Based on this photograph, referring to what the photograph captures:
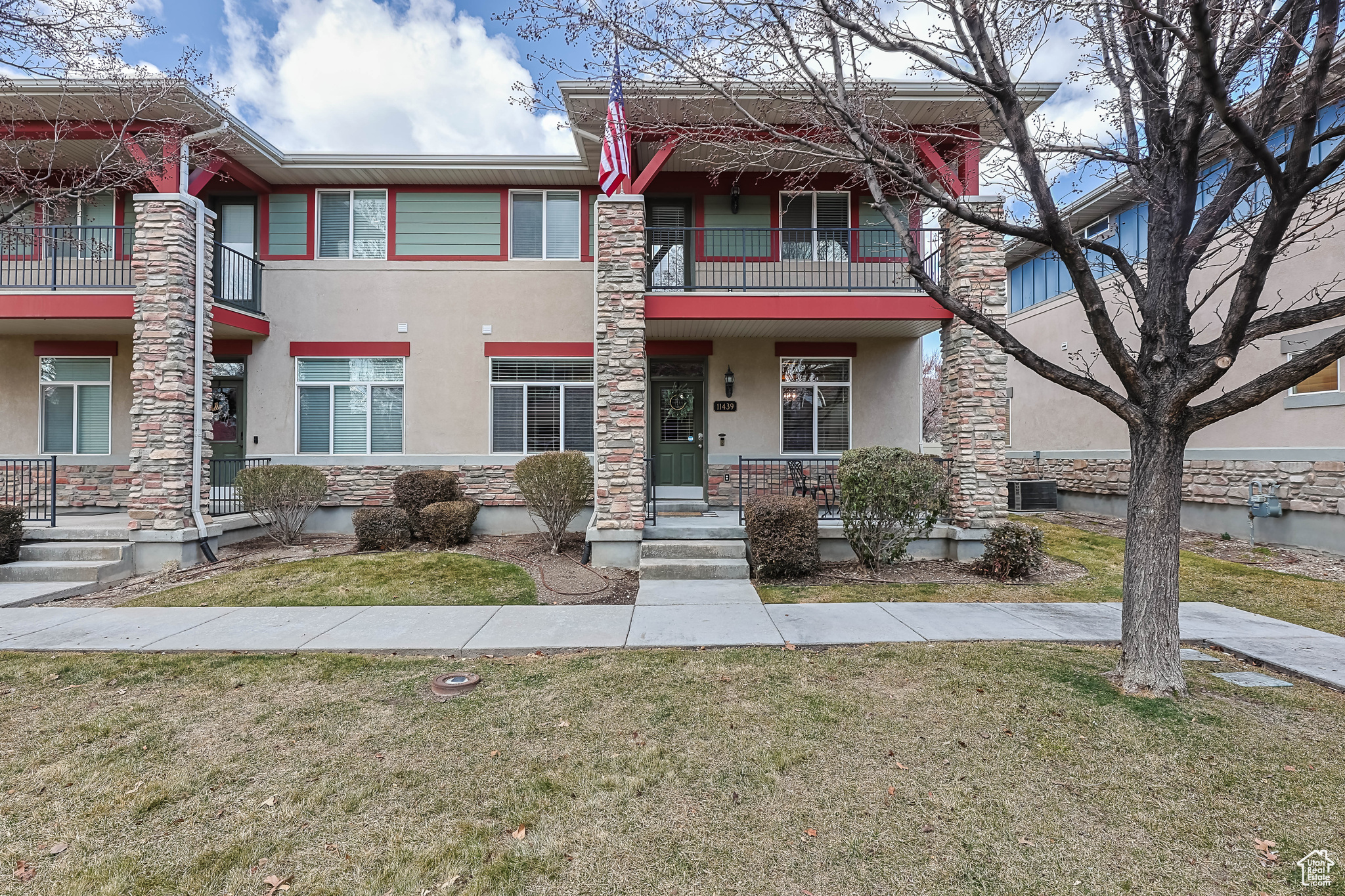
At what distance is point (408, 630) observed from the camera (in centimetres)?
548

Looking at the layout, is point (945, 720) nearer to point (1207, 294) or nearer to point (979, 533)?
point (1207, 294)

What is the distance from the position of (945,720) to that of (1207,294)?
3.71 meters

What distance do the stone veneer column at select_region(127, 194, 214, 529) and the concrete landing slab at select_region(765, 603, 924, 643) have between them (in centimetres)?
886

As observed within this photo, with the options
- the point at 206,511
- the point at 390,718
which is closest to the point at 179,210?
the point at 206,511

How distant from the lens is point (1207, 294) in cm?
432

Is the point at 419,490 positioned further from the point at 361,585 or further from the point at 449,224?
the point at 449,224

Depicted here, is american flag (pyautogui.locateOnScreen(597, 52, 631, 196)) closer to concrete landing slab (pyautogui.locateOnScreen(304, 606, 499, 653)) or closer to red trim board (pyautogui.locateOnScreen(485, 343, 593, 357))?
red trim board (pyautogui.locateOnScreen(485, 343, 593, 357))

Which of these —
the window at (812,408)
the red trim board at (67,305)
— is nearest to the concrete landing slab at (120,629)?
the red trim board at (67,305)

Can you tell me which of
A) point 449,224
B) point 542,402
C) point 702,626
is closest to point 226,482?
point 542,402

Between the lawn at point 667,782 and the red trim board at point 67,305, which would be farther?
the red trim board at point 67,305

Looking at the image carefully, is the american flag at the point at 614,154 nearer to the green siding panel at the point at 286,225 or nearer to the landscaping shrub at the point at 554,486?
the landscaping shrub at the point at 554,486

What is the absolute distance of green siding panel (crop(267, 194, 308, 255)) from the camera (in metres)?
11.1

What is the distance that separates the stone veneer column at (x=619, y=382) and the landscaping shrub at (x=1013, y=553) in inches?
189

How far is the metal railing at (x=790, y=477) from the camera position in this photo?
390 inches
